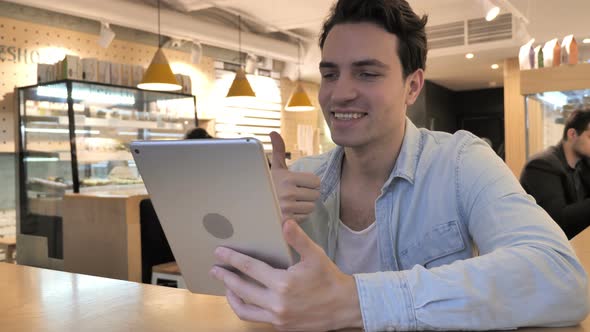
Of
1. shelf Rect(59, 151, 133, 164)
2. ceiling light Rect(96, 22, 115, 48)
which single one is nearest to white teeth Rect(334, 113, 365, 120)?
shelf Rect(59, 151, 133, 164)

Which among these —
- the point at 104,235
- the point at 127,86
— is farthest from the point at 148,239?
the point at 127,86

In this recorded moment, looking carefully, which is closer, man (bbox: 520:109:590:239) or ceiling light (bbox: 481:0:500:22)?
man (bbox: 520:109:590:239)

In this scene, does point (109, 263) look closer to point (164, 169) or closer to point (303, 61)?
point (164, 169)

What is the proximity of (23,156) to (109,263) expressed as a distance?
7.61 feet

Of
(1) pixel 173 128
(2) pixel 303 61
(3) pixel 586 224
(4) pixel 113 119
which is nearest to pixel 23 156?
(4) pixel 113 119

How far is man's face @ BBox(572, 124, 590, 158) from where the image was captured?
A: 10.6ft

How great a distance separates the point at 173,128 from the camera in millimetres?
5988

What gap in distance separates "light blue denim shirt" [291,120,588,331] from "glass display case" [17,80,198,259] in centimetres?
392

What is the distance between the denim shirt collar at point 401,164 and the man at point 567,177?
1904mm

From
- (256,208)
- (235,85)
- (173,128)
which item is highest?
(235,85)

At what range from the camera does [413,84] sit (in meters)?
1.51

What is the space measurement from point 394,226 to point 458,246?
6.4 inches

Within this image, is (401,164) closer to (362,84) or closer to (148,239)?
(362,84)

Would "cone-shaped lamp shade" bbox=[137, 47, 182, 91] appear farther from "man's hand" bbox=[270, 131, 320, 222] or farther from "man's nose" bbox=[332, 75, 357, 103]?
"man's hand" bbox=[270, 131, 320, 222]
